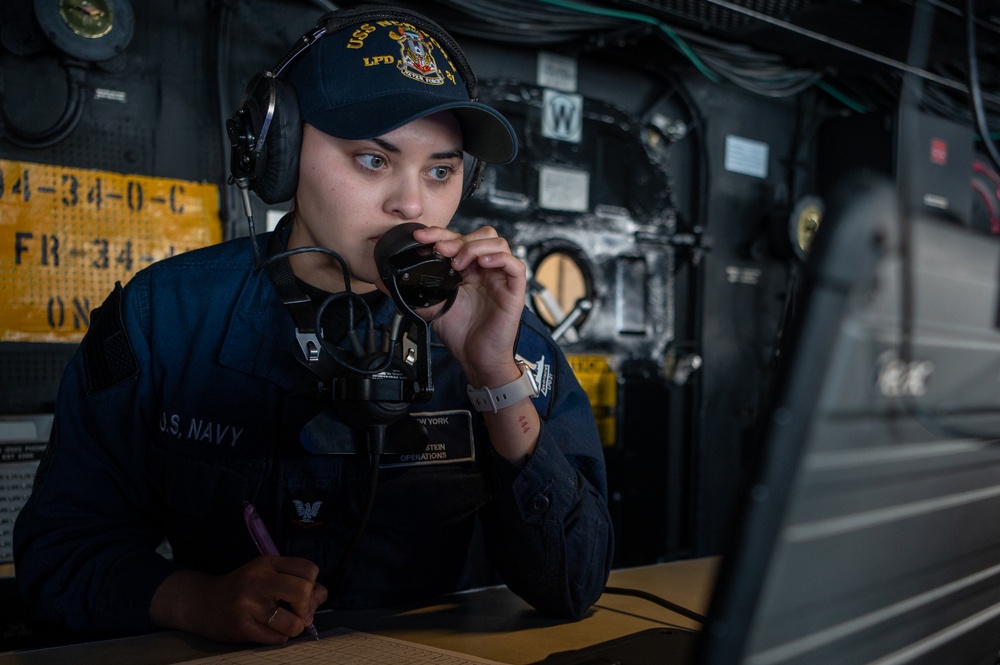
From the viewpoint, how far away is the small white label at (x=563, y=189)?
112 inches

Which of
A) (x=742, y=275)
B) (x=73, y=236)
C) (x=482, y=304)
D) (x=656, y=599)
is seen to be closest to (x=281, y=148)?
(x=482, y=304)

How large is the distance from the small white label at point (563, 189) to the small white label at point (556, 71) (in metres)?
0.28

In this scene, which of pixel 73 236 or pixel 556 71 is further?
pixel 556 71

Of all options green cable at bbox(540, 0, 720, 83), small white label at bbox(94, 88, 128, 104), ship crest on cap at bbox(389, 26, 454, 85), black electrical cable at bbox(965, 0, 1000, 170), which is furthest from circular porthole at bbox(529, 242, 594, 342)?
black electrical cable at bbox(965, 0, 1000, 170)

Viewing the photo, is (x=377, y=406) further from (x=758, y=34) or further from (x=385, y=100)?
(x=758, y=34)

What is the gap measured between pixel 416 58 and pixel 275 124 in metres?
0.21

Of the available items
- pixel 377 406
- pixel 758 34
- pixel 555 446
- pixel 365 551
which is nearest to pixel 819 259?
pixel 377 406

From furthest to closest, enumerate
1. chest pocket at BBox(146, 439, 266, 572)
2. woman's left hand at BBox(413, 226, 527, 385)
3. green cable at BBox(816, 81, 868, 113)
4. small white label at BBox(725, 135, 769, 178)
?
green cable at BBox(816, 81, 868, 113) < small white label at BBox(725, 135, 769, 178) < chest pocket at BBox(146, 439, 266, 572) < woman's left hand at BBox(413, 226, 527, 385)

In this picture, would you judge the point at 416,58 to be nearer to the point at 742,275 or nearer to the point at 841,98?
the point at 742,275

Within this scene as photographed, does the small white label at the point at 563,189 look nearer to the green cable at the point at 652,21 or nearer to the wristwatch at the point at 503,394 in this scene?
the green cable at the point at 652,21

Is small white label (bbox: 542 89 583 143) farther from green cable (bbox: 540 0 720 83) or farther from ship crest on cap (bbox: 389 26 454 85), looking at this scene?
ship crest on cap (bbox: 389 26 454 85)

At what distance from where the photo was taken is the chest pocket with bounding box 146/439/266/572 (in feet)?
4.04

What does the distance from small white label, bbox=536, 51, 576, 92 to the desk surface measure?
200 cm

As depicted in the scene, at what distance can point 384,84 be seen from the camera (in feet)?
3.76
